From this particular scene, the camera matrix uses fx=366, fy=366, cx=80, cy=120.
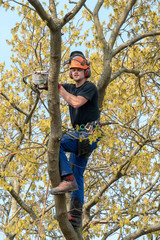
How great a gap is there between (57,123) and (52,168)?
24.7 inches

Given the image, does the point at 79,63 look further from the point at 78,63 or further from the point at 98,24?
the point at 98,24

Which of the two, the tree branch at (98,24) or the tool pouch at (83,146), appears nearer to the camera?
the tool pouch at (83,146)

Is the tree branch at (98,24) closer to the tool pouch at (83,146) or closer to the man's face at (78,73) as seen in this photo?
the man's face at (78,73)

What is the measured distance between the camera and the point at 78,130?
5.48 m

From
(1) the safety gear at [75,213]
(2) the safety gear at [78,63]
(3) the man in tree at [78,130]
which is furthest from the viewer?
(1) the safety gear at [75,213]

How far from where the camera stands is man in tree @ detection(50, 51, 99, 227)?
16.5 feet

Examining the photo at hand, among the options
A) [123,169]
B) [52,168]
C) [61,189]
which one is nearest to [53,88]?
[52,168]

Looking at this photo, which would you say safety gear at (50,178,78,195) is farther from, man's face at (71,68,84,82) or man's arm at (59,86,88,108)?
man's face at (71,68,84,82)

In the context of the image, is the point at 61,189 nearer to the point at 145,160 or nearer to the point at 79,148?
the point at 79,148

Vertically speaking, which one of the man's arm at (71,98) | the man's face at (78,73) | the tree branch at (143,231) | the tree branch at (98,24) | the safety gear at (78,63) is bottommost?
the tree branch at (143,231)

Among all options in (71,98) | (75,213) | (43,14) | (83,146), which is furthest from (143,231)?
(43,14)

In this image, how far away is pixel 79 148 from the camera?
17.9 ft

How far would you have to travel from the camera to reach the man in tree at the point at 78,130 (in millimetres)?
5020

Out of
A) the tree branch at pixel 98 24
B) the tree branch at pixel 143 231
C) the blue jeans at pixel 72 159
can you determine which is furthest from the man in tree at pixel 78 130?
the tree branch at pixel 143 231
